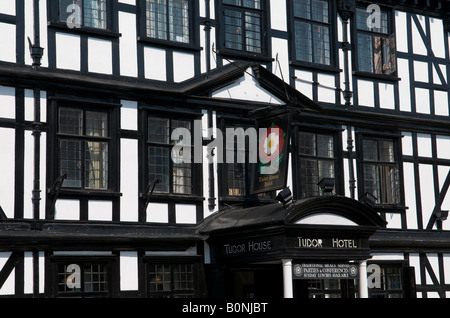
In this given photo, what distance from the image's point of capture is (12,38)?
15.7 meters

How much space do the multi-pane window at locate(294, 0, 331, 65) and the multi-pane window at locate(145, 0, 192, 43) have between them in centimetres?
273

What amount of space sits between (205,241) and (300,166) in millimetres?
2940

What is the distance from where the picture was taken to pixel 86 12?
16.6 m

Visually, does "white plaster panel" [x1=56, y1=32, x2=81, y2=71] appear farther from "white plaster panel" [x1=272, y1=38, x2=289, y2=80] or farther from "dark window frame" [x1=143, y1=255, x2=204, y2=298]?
"white plaster panel" [x1=272, y1=38, x2=289, y2=80]

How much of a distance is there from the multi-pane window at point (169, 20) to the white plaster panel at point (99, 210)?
3509mm

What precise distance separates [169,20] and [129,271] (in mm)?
5107

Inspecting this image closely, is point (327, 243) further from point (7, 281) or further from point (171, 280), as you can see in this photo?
point (7, 281)

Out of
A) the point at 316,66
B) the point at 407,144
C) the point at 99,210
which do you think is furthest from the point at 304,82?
the point at 99,210

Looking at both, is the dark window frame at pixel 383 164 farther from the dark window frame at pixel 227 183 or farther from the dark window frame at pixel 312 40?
the dark window frame at pixel 227 183

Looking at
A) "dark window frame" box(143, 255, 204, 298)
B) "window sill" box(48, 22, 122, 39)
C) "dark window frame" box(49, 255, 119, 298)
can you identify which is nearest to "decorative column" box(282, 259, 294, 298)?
"dark window frame" box(143, 255, 204, 298)

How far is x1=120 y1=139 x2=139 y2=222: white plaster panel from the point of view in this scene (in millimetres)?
16453

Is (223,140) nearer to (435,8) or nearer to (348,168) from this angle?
(348,168)

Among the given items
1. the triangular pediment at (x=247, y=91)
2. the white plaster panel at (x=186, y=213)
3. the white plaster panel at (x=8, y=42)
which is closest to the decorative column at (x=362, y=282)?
the white plaster panel at (x=186, y=213)
